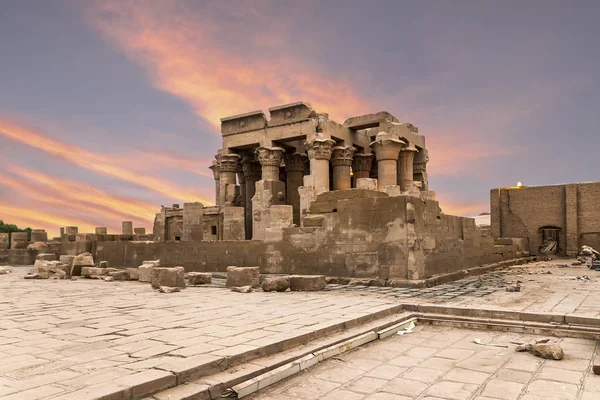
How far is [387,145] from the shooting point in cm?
1805

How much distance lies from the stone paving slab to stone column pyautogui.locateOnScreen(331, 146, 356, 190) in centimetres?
1131

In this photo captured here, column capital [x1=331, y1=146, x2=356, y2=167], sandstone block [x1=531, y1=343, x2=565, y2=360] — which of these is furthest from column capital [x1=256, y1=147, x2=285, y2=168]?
sandstone block [x1=531, y1=343, x2=565, y2=360]

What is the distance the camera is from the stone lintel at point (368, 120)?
1905 centimetres

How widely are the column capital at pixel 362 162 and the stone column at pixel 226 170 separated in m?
5.52

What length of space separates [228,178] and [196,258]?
836cm

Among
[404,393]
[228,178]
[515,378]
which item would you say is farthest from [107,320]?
[228,178]

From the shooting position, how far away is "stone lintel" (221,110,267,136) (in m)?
19.7

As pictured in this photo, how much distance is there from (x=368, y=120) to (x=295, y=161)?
4.13m

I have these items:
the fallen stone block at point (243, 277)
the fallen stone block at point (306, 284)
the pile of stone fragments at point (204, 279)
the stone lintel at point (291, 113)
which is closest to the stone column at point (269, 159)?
the stone lintel at point (291, 113)

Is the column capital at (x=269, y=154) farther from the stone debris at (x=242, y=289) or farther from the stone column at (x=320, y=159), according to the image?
the stone debris at (x=242, y=289)

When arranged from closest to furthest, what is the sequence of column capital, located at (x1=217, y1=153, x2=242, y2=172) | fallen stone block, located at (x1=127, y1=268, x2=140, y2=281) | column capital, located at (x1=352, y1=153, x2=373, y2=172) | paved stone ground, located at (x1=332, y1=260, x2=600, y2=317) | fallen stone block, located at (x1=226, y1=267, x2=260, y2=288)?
1. paved stone ground, located at (x1=332, y1=260, x2=600, y2=317)
2. fallen stone block, located at (x1=226, y1=267, x2=260, y2=288)
3. fallen stone block, located at (x1=127, y1=268, x2=140, y2=281)
4. column capital, located at (x1=217, y1=153, x2=242, y2=172)
5. column capital, located at (x1=352, y1=153, x2=373, y2=172)

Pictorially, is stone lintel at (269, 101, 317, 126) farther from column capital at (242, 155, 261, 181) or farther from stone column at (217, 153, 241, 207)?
column capital at (242, 155, 261, 181)

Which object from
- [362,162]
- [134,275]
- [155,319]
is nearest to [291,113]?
[362,162]

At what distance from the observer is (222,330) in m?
4.96
